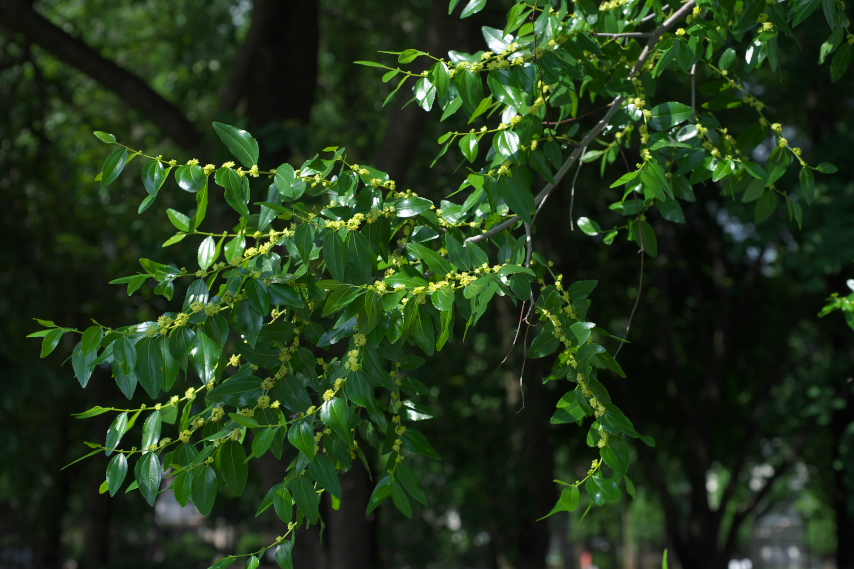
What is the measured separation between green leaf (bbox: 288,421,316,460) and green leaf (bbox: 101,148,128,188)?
0.65 meters

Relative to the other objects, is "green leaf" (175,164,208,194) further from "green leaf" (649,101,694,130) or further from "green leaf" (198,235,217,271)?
"green leaf" (649,101,694,130)

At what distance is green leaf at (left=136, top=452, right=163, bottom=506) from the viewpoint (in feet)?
5.72

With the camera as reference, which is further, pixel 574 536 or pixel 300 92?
pixel 574 536

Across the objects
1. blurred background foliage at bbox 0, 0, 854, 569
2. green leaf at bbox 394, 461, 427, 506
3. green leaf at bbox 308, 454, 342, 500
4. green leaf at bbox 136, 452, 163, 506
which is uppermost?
green leaf at bbox 136, 452, 163, 506

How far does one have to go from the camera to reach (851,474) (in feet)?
28.7

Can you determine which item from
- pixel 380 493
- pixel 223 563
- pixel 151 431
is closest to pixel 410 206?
pixel 380 493

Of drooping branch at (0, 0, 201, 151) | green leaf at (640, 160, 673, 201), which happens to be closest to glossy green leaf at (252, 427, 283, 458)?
green leaf at (640, 160, 673, 201)

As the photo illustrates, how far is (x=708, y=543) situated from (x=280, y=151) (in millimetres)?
8262

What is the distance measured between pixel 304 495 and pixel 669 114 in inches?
51.7

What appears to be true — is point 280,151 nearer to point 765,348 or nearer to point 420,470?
point 420,470

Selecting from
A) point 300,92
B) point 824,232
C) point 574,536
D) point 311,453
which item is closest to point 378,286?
point 311,453

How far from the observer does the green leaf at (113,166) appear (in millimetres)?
1874

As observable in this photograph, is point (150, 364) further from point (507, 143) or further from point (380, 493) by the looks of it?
point (507, 143)

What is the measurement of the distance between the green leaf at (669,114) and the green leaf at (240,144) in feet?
3.39
